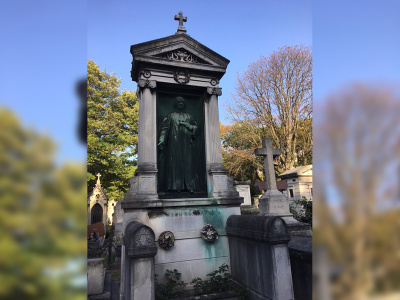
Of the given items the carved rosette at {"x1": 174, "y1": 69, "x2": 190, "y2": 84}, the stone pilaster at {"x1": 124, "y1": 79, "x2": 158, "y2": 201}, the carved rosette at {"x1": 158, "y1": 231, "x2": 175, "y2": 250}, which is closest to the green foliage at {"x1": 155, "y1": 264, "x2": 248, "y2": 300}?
the carved rosette at {"x1": 158, "y1": 231, "x2": 175, "y2": 250}

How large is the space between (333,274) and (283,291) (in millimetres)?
4053

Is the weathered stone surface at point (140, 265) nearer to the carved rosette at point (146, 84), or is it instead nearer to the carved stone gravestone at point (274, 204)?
the carved rosette at point (146, 84)

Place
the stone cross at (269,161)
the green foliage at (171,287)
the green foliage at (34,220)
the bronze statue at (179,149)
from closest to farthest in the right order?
the green foliage at (34,220) < the green foliage at (171,287) < the bronze statue at (179,149) < the stone cross at (269,161)

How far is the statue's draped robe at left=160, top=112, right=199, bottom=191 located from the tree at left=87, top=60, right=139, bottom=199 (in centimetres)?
1535

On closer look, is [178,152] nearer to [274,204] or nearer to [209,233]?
[209,233]

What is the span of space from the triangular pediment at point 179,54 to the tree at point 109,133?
51.2 ft

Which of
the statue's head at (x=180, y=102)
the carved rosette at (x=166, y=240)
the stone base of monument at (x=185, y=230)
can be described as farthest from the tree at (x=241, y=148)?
the carved rosette at (x=166, y=240)

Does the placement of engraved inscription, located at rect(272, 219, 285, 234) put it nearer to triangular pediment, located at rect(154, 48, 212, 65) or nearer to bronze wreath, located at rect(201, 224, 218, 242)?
bronze wreath, located at rect(201, 224, 218, 242)

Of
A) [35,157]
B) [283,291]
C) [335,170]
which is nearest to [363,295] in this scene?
[335,170]

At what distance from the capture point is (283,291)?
408 cm

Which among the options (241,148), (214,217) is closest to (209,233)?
(214,217)

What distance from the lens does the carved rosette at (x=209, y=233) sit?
226 inches

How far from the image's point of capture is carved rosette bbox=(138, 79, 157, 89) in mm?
6320

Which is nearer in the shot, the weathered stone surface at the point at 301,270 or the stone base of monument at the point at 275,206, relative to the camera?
the weathered stone surface at the point at 301,270
